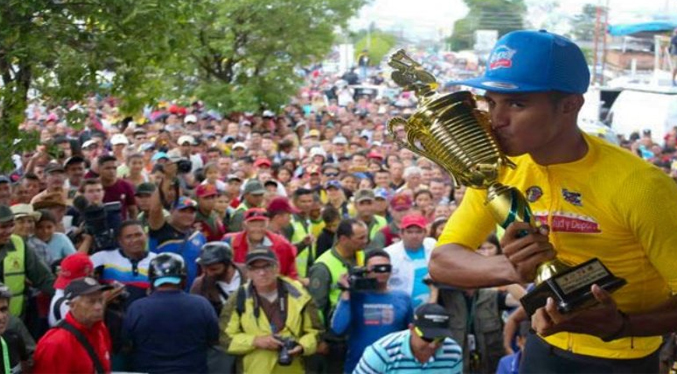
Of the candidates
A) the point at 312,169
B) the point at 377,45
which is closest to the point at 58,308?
the point at 312,169

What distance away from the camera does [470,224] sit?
3.48 meters

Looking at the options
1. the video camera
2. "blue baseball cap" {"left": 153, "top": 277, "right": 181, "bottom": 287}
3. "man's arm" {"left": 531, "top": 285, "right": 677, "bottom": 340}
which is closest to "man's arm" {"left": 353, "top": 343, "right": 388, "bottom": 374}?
"blue baseball cap" {"left": 153, "top": 277, "right": 181, "bottom": 287}

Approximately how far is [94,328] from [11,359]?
55cm

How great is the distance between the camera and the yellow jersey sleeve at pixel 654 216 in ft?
10.2

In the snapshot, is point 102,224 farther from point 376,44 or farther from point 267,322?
point 376,44

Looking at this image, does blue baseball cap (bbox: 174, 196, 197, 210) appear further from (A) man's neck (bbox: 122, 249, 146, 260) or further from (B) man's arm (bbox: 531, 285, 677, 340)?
(B) man's arm (bbox: 531, 285, 677, 340)

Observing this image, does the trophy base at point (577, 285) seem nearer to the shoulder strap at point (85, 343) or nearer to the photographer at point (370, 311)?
the shoulder strap at point (85, 343)

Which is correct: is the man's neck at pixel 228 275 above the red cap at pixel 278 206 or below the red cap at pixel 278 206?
below

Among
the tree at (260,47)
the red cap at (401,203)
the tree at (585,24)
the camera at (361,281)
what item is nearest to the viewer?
the camera at (361,281)

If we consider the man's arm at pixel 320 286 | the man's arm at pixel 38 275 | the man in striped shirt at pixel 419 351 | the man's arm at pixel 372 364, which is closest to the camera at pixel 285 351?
the man's arm at pixel 320 286

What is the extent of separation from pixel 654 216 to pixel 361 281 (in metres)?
5.15

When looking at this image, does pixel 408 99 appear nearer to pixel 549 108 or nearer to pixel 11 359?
pixel 11 359

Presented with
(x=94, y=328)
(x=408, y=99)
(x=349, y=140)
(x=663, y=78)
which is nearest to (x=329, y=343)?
(x=94, y=328)

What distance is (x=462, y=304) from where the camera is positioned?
8.70 metres
